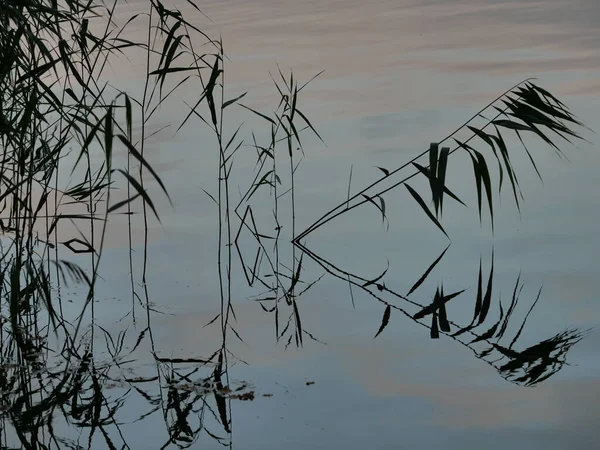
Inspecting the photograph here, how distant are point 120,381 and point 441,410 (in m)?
0.86

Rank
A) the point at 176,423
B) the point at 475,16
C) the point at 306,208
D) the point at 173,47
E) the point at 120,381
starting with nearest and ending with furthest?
the point at 176,423 → the point at 120,381 → the point at 173,47 → the point at 306,208 → the point at 475,16

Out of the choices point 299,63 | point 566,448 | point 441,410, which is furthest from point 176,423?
point 299,63

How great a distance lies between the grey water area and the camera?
8.79 ft

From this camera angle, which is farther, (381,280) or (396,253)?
(396,253)

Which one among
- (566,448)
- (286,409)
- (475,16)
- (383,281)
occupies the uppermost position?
(475,16)

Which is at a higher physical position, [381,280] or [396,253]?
[396,253]

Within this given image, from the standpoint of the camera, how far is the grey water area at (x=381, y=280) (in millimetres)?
2678

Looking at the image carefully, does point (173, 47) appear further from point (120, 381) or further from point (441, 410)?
point (441, 410)

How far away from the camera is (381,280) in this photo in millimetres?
3713

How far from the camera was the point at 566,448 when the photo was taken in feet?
8.13

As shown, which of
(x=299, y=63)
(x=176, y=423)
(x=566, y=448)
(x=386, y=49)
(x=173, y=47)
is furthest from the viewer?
(x=386, y=49)

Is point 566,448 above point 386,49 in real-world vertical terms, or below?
below

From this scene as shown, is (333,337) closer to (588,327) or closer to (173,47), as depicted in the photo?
(588,327)

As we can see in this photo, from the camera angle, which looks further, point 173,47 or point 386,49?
point 386,49
